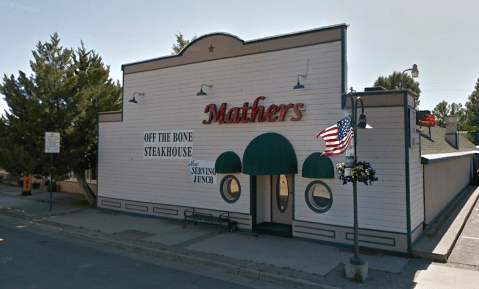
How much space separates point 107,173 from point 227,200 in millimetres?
7242

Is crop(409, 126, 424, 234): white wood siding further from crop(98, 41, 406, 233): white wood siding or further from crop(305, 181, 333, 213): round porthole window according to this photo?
crop(305, 181, 333, 213): round porthole window

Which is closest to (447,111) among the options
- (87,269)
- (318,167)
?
(318,167)

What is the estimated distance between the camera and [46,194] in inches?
888

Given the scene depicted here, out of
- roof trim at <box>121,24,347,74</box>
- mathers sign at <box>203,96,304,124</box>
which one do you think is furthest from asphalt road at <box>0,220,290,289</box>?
roof trim at <box>121,24,347,74</box>

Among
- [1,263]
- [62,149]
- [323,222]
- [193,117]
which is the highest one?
[193,117]

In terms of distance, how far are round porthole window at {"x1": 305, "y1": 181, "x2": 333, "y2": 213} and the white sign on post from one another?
1155cm

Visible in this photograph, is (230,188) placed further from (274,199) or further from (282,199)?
(282,199)

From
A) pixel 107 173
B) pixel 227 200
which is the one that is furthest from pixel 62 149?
pixel 227 200

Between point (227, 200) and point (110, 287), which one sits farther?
point (227, 200)

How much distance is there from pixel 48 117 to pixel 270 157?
1188 centimetres

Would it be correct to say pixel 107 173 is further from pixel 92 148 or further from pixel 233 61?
pixel 233 61

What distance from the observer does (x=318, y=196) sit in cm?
1113

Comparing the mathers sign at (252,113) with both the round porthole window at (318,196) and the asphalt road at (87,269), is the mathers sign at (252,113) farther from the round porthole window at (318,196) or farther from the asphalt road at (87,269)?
the asphalt road at (87,269)

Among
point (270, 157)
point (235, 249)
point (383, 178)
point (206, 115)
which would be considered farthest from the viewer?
point (206, 115)
